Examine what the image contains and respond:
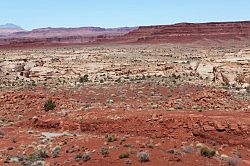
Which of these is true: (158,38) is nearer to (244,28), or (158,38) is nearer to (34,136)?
(244,28)

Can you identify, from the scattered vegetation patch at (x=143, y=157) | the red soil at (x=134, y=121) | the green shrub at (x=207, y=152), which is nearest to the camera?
the scattered vegetation patch at (x=143, y=157)

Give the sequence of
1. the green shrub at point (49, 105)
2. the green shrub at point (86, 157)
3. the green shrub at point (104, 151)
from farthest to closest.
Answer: the green shrub at point (49, 105), the green shrub at point (104, 151), the green shrub at point (86, 157)

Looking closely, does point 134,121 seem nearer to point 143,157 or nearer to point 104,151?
point 104,151

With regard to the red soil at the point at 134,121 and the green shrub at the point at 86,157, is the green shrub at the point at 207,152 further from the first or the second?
the green shrub at the point at 86,157

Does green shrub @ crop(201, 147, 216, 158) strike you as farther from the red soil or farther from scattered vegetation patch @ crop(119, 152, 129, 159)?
scattered vegetation patch @ crop(119, 152, 129, 159)

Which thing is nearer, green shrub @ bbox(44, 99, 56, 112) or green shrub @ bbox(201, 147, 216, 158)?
green shrub @ bbox(201, 147, 216, 158)

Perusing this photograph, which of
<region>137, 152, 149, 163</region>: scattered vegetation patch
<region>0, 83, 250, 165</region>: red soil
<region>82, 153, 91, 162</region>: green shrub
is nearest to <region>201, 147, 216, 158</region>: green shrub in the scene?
<region>0, 83, 250, 165</region>: red soil

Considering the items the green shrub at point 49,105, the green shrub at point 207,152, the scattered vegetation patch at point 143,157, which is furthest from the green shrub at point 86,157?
the green shrub at point 49,105

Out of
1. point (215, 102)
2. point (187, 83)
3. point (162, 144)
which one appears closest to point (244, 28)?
point (187, 83)

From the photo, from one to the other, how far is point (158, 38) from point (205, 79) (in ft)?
258

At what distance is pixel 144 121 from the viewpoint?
20.2 meters

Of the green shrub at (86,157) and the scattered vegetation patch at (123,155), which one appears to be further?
the green shrub at (86,157)

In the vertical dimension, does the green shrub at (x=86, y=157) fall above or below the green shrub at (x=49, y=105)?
below

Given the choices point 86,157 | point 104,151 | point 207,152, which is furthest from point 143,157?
point 207,152
